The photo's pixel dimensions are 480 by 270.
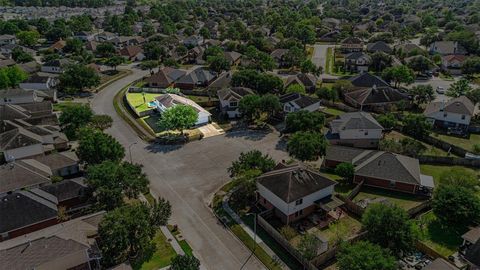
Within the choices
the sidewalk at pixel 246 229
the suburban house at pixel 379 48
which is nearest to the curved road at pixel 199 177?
the sidewalk at pixel 246 229

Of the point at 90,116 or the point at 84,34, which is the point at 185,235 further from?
the point at 84,34

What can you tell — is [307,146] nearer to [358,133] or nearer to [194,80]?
[358,133]

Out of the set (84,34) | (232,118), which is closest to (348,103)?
(232,118)

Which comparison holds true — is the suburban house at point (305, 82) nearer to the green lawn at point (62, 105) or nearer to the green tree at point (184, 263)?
the green lawn at point (62, 105)

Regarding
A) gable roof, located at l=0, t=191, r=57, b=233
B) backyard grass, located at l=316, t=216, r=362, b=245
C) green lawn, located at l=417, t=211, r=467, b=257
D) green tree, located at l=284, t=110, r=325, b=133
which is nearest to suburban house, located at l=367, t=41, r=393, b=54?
green tree, located at l=284, t=110, r=325, b=133

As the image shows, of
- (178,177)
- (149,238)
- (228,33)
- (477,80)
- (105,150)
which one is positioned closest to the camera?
(149,238)

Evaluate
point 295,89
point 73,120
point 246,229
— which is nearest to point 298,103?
point 295,89
